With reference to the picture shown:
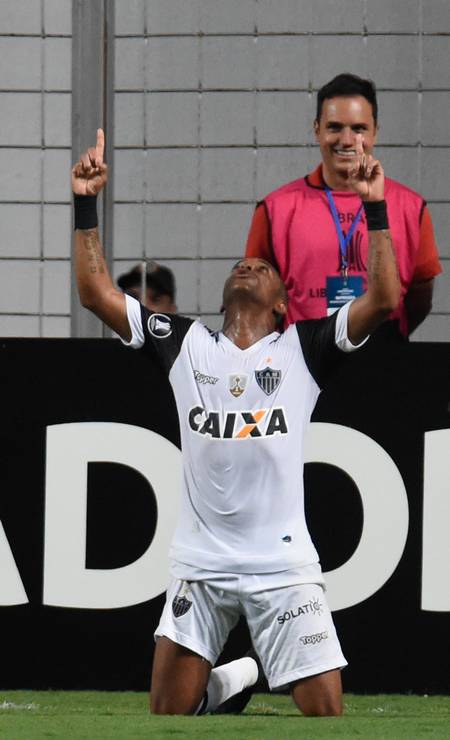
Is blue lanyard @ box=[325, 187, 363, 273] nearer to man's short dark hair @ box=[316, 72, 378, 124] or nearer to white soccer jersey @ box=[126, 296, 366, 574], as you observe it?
man's short dark hair @ box=[316, 72, 378, 124]

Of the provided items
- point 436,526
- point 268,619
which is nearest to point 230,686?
point 268,619

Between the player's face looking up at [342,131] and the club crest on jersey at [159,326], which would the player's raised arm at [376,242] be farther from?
the player's face looking up at [342,131]

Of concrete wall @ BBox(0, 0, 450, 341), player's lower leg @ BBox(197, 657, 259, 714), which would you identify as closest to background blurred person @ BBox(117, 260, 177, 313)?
concrete wall @ BBox(0, 0, 450, 341)

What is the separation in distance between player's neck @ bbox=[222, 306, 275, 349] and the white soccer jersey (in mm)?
48

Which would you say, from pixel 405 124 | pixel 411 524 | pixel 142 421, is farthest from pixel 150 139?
pixel 411 524

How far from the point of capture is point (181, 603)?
5.09m

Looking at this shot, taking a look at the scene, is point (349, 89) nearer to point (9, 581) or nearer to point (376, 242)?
point (376, 242)

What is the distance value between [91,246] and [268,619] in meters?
1.34

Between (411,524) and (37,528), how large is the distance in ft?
4.83

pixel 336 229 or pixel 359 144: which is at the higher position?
pixel 359 144

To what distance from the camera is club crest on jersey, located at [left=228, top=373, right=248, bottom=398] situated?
5.09 metres

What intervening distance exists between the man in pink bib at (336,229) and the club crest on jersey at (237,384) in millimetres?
750

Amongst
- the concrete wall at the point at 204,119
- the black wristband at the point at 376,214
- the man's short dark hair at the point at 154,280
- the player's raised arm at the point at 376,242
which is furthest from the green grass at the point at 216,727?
the concrete wall at the point at 204,119

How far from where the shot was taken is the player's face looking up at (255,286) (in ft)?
17.0
